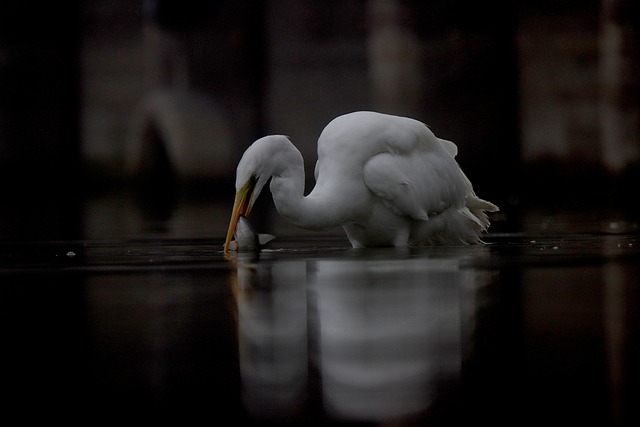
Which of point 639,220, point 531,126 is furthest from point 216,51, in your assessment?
point 639,220

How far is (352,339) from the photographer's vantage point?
283 centimetres

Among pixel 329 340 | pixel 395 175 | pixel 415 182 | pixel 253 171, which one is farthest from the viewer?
pixel 415 182

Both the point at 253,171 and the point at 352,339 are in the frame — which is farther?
the point at 253,171

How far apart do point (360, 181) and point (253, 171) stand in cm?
64

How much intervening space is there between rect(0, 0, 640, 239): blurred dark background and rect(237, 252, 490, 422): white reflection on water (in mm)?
13918

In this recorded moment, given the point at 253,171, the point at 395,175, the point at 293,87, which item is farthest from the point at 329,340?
the point at 293,87

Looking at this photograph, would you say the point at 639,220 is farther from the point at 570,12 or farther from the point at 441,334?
the point at 570,12

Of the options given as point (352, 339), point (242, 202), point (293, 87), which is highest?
point (293, 87)

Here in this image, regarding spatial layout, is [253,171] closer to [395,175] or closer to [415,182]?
[395,175]

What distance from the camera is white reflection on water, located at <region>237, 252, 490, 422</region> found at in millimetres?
2168

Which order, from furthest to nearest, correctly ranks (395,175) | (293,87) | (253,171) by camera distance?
(293,87)
(395,175)
(253,171)

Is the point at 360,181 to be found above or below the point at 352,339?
above

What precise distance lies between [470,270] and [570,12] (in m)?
15.2

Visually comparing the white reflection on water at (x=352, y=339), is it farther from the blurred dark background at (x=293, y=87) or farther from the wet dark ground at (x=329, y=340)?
the blurred dark background at (x=293, y=87)
